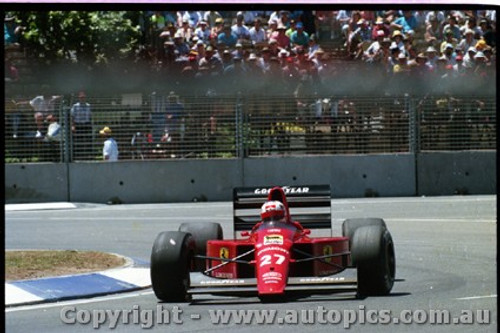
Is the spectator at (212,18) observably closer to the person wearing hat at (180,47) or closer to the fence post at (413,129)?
the person wearing hat at (180,47)

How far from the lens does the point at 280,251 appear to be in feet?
25.1

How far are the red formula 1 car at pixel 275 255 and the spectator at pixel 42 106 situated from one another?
2.24m

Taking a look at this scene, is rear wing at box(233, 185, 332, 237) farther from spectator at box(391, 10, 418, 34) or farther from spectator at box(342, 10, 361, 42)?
spectator at box(391, 10, 418, 34)

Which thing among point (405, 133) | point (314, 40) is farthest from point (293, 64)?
point (405, 133)

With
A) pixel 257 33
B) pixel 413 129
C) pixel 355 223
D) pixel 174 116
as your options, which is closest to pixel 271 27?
pixel 257 33

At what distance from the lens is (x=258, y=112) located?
669 cm

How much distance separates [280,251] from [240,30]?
3338 mm

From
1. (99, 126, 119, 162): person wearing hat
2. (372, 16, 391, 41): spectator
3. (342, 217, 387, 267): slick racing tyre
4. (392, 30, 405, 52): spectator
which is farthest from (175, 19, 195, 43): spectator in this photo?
(342, 217, 387, 267): slick racing tyre

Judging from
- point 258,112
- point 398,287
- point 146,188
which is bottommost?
point 398,287

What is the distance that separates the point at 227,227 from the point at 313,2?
7864mm

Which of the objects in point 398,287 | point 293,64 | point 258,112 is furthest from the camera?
point 398,287

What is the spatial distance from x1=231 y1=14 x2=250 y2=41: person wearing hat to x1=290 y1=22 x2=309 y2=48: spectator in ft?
0.70

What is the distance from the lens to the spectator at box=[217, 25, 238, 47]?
463 cm

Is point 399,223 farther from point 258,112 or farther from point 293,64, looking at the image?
point 293,64
